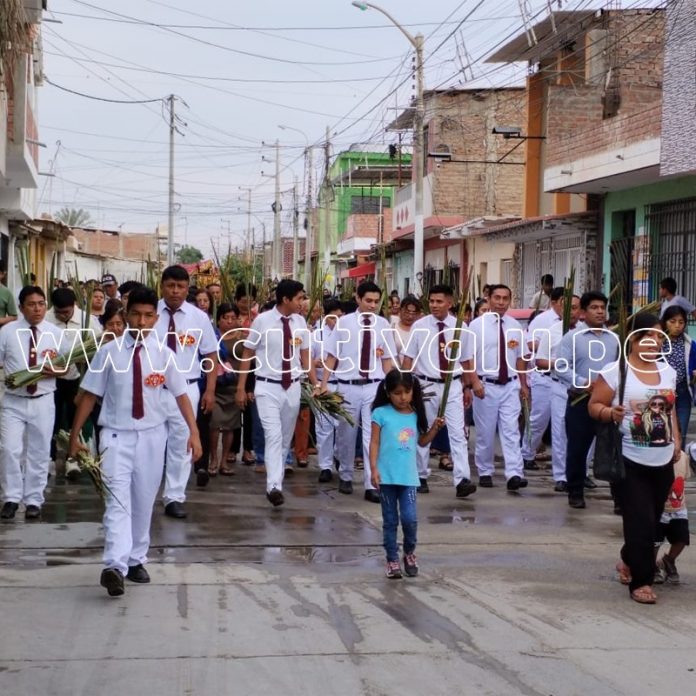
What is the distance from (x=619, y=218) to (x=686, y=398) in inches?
520

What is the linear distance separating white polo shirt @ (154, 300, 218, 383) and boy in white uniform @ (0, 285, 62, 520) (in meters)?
0.93

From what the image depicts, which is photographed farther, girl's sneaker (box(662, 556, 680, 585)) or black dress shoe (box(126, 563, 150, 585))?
girl's sneaker (box(662, 556, 680, 585))

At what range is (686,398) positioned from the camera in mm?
12133

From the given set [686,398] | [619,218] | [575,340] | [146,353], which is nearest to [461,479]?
[575,340]

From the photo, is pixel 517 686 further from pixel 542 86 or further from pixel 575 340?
pixel 542 86

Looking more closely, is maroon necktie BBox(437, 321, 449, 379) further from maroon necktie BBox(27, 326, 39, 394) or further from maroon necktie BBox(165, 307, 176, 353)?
maroon necktie BBox(27, 326, 39, 394)

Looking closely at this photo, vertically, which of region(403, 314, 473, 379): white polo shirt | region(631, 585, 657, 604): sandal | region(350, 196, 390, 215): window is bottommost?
region(631, 585, 657, 604): sandal

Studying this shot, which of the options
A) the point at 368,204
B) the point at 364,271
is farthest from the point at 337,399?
the point at 368,204

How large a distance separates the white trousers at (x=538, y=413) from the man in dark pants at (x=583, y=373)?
6.67ft

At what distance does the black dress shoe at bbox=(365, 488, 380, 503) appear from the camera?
35.8 ft

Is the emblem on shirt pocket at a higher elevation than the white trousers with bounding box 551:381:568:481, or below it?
higher

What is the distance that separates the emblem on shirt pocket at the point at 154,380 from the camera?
755 centimetres

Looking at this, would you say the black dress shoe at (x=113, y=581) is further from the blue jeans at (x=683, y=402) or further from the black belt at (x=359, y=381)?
the blue jeans at (x=683, y=402)

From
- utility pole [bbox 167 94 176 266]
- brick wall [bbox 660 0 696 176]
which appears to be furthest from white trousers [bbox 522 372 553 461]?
utility pole [bbox 167 94 176 266]
